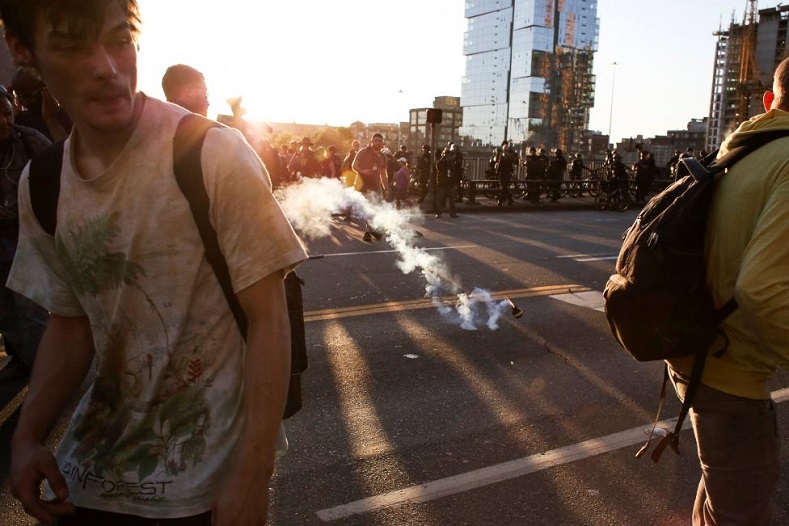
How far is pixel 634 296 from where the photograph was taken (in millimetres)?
2080

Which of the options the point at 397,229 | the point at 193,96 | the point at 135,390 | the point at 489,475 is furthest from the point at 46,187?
the point at 397,229

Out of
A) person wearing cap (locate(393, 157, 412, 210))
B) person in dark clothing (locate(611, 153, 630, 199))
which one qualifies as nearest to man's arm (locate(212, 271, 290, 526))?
person wearing cap (locate(393, 157, 412, 210))

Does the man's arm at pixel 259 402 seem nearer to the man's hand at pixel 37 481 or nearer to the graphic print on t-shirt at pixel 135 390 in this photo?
the graphic print on t-shirt at pixel 135 390

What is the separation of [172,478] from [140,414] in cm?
16

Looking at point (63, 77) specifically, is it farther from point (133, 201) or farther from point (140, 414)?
point (140, 414)

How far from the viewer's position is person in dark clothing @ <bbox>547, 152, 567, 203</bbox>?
25.8 metres

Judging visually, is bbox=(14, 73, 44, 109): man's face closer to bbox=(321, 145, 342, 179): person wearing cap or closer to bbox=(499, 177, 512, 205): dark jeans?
bbox=(321, 145, 342, 179): person wearing cap

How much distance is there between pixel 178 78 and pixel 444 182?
43.8ft

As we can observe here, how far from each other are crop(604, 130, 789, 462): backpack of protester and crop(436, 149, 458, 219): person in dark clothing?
52.3ft

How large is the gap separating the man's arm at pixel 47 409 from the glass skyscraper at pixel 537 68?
407ft

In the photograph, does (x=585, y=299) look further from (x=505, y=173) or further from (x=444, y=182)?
(x=505, y=173)

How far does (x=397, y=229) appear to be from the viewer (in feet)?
49.7

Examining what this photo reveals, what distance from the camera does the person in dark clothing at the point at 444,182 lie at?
18000 mm

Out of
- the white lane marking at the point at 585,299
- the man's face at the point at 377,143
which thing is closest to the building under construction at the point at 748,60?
the man's face at the point at 377,143
